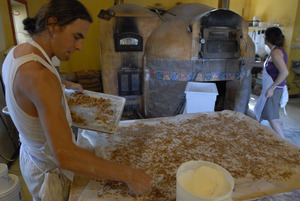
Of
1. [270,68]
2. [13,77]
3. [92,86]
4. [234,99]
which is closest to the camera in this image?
[13,77]

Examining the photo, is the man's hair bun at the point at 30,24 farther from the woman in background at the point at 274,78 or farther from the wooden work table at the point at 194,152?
the woman in background at the point at 274,78

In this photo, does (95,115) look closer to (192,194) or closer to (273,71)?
(192,194)

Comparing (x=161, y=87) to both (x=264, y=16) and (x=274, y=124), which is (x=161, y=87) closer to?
(x=274, y=124)

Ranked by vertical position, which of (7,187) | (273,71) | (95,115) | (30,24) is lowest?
(7,187)

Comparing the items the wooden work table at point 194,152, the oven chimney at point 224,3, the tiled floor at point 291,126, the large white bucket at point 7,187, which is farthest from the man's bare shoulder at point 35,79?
the oven chimney at point 224,3

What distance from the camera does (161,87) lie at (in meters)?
3.36

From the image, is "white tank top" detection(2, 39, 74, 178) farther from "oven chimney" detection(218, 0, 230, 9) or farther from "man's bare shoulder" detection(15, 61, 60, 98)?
"oven chimney" detection(218, 0, 230, 9)

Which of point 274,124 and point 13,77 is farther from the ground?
point 13,77

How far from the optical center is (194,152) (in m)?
1.29

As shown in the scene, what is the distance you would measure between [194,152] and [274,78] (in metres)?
1.83

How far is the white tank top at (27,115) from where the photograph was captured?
2.78ft

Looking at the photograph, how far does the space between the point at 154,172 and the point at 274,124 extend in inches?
Answer: 82.1

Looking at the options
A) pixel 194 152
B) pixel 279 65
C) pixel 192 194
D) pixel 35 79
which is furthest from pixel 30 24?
pixel 279 65

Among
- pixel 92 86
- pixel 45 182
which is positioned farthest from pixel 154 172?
pixel 92 86
